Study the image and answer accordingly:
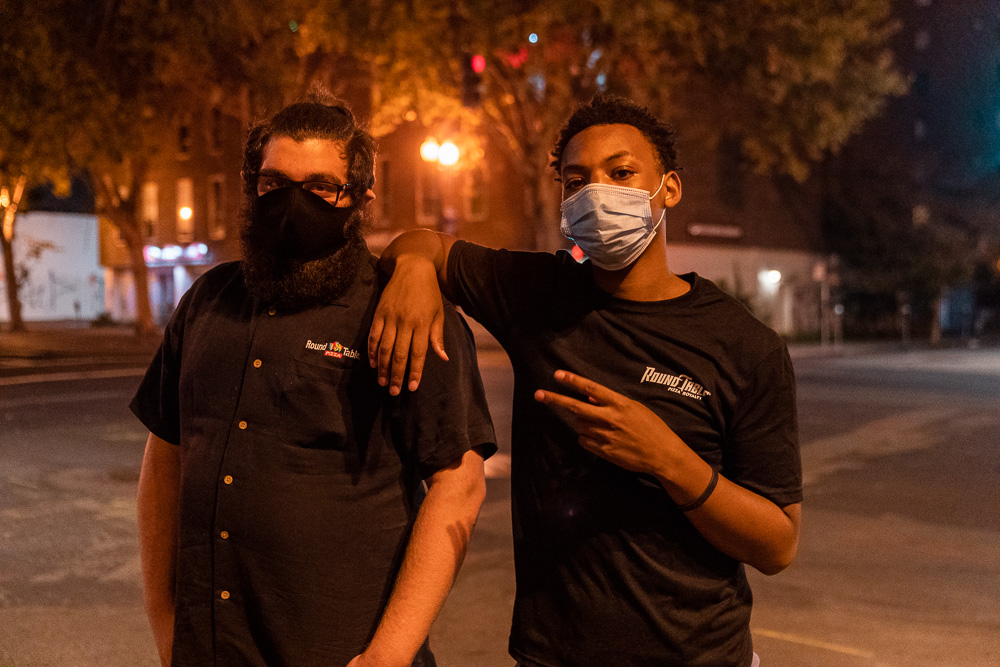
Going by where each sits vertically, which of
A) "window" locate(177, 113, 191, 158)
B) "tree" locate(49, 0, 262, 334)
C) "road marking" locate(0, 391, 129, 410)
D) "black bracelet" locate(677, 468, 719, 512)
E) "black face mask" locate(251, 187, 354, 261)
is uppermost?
"window" locate(177, 113, 191, 158)

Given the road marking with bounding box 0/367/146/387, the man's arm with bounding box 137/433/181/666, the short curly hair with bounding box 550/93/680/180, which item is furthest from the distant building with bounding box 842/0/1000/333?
the man's arm with bounding box 137/433/181/666

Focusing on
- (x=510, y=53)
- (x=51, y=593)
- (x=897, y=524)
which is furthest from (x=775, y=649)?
(x=510, y=53)

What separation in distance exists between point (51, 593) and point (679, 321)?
4.78m

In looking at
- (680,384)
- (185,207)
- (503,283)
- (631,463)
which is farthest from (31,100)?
(631,463)

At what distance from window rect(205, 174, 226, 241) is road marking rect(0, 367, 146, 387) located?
2385 cm

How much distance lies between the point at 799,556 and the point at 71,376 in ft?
52.4

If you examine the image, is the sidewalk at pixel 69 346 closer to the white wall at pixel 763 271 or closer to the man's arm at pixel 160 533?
the white wall at pixel 763 271

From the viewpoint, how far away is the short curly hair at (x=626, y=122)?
2.12 metres

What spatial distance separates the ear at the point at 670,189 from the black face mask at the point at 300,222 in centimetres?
78

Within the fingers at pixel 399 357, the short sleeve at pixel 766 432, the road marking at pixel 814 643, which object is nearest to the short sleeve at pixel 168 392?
the fingers at pixel 399 357

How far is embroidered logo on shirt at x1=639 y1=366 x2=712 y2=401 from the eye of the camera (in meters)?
1.94

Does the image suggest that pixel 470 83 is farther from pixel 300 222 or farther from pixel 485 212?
pixel 485 212

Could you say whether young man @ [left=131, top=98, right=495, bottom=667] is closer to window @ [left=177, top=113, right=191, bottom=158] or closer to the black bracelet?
the black bracelet

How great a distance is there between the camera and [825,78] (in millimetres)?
19328
